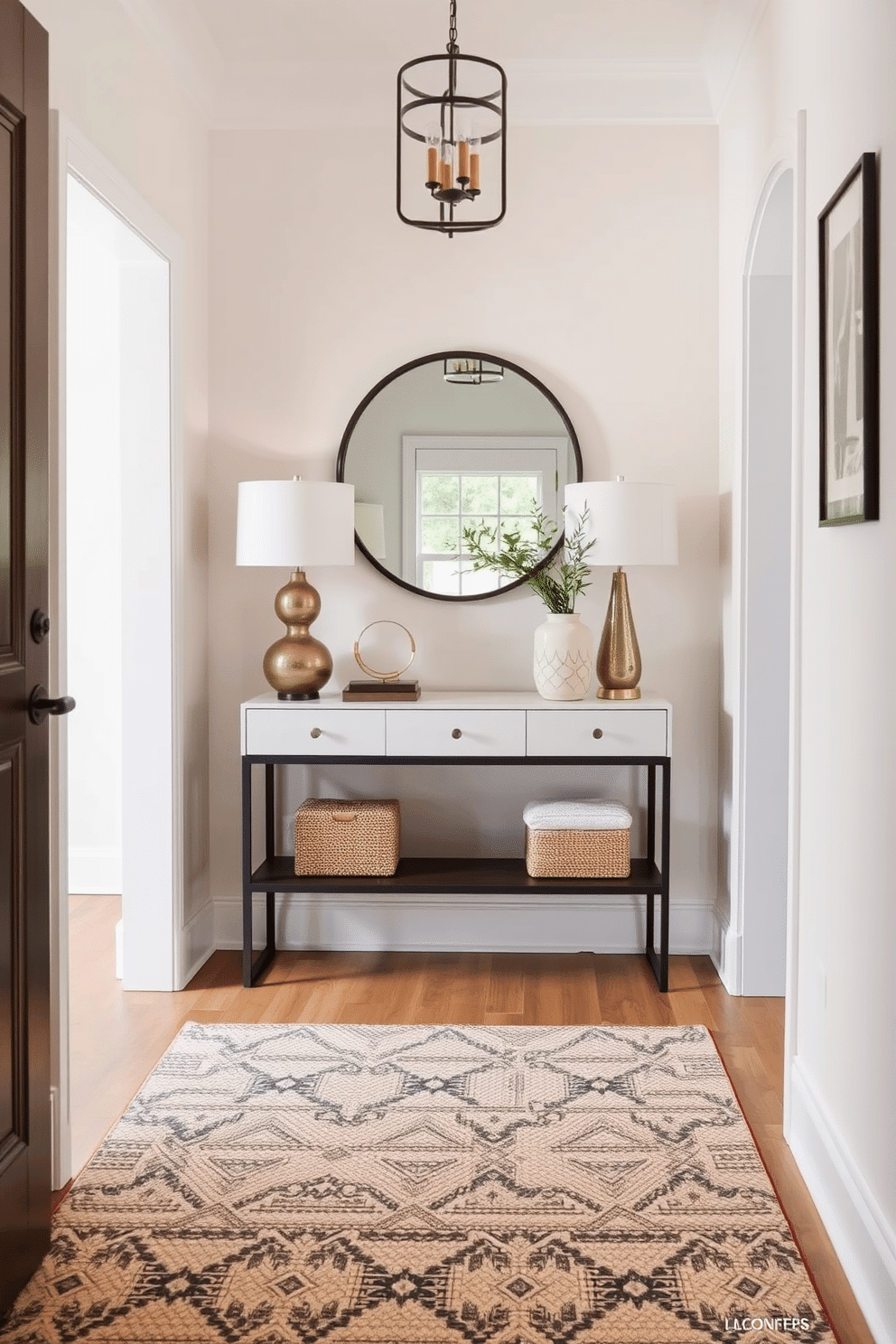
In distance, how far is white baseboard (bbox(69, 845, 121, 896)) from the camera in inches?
180

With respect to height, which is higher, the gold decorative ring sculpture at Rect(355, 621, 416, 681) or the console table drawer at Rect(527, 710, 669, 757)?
the gold decorative ring sculpture at Rect(355, 621, 416, 681)

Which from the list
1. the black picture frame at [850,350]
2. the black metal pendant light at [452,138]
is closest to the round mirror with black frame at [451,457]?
the black metal pendant light at [452,138]

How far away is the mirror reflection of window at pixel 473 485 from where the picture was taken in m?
3.77

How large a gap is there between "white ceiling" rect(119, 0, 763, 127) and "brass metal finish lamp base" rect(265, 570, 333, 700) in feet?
5.00

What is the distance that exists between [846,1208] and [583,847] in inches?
60.0

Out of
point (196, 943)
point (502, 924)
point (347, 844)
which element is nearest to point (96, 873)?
point (196, 943)

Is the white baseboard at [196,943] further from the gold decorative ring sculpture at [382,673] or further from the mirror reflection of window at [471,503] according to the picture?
the mirror reflection of window at [471,503]

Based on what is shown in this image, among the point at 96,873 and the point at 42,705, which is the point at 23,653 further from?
the point at 96,873

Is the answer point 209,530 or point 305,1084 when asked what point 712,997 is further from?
point 209,530

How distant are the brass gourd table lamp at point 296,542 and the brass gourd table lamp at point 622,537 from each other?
2.34 feet

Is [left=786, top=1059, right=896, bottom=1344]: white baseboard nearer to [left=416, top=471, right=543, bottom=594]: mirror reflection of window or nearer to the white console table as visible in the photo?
the white console table

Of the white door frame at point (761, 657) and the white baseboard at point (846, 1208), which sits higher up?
the white door frame at point (761, 657)

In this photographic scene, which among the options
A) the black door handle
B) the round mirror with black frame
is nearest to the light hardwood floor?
the black door handle

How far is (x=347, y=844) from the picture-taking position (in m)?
3.51
